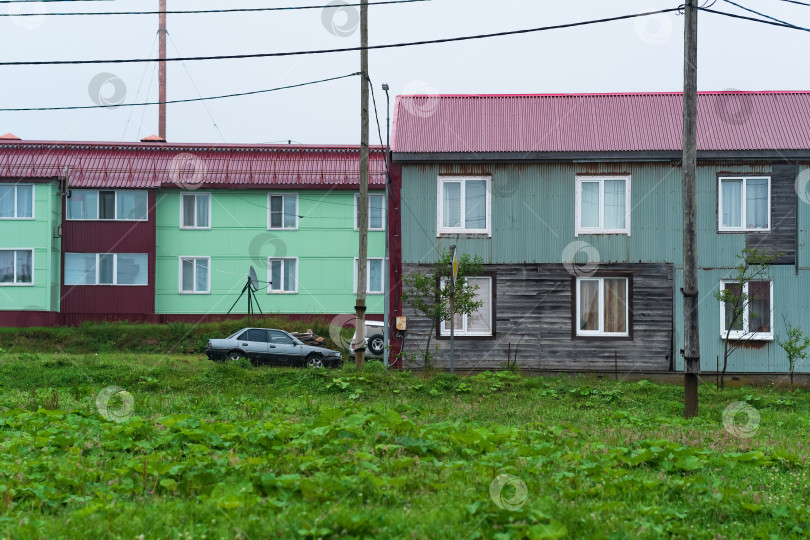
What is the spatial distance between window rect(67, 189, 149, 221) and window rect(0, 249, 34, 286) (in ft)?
8.43

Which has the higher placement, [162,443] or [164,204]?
[164,204]

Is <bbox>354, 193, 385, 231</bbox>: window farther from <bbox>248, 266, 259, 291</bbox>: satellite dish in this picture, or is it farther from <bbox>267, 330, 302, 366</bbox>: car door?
<bbox>267, 330, 302, 366</bbox>: car door

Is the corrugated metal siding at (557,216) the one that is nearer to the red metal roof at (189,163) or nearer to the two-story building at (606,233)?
the two-story building at (606,233)

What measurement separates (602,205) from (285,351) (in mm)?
11471

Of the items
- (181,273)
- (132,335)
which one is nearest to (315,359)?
(132,335)

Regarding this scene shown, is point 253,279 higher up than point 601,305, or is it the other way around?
point 253,279

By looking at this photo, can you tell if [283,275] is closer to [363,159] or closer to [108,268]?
[108,268]

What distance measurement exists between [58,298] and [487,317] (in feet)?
74.8

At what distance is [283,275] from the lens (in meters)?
39.7

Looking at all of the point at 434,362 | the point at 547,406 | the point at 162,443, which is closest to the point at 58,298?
the point at 434,362

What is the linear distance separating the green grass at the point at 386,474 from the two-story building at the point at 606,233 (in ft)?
29.7

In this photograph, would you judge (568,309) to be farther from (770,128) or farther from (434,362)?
(770,128)

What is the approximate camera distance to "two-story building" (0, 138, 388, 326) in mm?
38688

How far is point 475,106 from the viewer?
25422 millimetres
